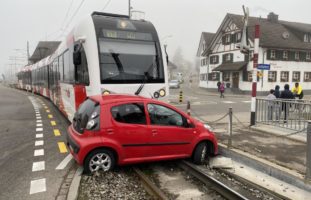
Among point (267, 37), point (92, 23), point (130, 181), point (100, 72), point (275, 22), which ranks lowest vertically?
point (130, 181)

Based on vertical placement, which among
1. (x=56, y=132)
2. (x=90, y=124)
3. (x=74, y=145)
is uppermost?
(x=90, y=124)

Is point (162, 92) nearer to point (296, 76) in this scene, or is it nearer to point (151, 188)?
point (151, 188)

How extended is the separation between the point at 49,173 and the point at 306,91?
140 ft

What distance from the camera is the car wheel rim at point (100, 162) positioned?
5802 millimetres

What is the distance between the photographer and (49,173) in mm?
5992

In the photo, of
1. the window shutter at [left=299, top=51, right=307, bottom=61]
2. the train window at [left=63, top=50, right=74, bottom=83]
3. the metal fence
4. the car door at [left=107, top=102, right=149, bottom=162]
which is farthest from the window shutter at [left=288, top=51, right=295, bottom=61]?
the car door at [left=107, top=102, right=149, bottom=162]

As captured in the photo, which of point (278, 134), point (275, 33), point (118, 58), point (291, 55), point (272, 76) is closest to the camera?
point (118, 58)

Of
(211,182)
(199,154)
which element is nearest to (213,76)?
(199,154)

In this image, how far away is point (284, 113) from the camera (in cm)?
1084

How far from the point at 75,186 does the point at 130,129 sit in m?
1.50

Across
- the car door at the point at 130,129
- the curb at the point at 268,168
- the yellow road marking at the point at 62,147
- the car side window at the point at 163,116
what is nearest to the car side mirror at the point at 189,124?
the car side window at the point at 163,116

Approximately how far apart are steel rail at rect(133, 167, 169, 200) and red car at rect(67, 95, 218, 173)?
1.21 ft

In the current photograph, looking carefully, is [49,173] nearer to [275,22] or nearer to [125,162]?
[125,162]

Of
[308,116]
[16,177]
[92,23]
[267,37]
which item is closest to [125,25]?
[92,23]
